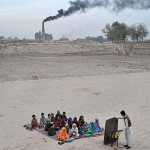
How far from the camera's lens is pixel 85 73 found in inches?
1245

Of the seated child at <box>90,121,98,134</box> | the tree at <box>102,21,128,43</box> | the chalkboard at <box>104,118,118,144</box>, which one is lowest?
the seated child at <box>90,121,98,134</box>

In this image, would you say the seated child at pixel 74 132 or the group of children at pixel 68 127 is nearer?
the group of children at pixel 68 127

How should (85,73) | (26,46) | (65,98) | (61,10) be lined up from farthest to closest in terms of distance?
(61,10)
(26,46)
(85,73)
(65,98)

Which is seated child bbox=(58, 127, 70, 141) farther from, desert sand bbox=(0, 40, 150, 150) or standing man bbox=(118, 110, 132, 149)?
standing man bbox=(118, 110, 132, 149)

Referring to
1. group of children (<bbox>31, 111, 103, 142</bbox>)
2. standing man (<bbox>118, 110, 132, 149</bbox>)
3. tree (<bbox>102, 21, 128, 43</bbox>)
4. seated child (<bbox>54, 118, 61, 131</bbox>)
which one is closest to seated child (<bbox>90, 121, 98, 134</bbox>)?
group of children (<bbox>31, 111, 103, 142</bbox>)

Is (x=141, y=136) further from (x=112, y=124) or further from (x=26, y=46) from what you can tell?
(x=26, y=46)

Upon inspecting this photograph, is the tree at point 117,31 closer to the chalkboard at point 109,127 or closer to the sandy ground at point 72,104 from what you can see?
the sandy ground at point 72,104

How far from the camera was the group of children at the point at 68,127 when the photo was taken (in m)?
11.3

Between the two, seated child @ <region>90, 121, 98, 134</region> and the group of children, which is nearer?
the group of children

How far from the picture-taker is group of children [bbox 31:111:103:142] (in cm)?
1129

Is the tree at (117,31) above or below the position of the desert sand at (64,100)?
above

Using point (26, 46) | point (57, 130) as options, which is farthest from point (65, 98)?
point (26, 46)

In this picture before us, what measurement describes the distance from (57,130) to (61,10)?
63963mm

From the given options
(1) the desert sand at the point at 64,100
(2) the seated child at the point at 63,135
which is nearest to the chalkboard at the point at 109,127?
(1) the desert sand at the point at 64,100
